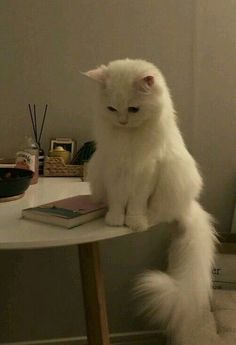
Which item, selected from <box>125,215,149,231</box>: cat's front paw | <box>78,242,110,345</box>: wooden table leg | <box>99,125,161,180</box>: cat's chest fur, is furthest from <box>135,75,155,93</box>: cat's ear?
<box>78,242,110,345</box>: wooden table leg

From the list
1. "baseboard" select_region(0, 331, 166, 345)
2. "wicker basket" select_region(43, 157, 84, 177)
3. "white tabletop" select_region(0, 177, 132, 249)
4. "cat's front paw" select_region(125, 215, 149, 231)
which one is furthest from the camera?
"baseboard" select_region(0, 331, 166, 345)

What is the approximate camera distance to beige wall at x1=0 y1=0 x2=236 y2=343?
154cm

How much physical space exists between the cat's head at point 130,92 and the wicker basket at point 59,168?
58 centimetres

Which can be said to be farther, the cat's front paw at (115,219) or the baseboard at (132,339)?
the baseboard at (132,339)

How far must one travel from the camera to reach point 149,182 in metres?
0.97

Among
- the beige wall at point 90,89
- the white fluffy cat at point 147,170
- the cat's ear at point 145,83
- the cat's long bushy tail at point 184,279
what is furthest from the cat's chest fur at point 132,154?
the beige wall at point 90,89

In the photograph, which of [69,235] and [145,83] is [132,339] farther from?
[145,83]

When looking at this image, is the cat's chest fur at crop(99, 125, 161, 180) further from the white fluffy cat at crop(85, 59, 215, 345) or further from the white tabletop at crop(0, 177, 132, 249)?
the white tabletop at crop(0, 177, 132, 249)

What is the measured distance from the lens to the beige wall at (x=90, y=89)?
1541 mm

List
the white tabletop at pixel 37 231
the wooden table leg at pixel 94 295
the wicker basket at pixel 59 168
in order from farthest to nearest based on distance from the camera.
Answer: the wicker basket at pixel 59 168 < the wooden table leg at pixel 94 295 < the white tabletop at pixel 37 231

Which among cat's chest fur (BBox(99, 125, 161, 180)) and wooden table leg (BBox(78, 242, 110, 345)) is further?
wooden table leg (BBox(78, 242, 110, 345))

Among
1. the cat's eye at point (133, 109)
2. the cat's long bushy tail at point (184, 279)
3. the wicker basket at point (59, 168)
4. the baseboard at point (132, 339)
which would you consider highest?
the cat's eye at point (133, 109)

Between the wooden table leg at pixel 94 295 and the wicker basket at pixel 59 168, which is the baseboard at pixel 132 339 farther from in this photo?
the wicker basket at pixel 59 168

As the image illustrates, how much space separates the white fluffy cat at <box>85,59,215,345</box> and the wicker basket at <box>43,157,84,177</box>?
1.41 feet
